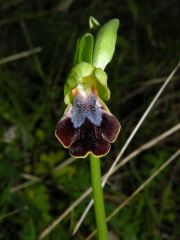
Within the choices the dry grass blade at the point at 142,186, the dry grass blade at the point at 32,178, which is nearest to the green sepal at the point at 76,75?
the dry grass blade at the point at 142,186

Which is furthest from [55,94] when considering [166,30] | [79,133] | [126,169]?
[79,133]

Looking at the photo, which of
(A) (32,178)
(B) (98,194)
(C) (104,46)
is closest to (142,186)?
(A) (32,178)

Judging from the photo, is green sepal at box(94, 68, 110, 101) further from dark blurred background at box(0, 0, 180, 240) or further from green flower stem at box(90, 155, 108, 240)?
dark blurred background at box(0, 0, 180, 240)

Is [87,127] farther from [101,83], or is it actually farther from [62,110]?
[62,110]

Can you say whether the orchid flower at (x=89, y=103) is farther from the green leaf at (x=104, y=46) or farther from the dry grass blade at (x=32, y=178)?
the dry grass blade at (x=32, y=178)

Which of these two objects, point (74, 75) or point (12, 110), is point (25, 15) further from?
point (74, 75)

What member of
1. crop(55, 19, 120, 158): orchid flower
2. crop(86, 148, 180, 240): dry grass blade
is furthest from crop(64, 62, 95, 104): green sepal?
crop(86, 148, 180, 240): dry grass blade
